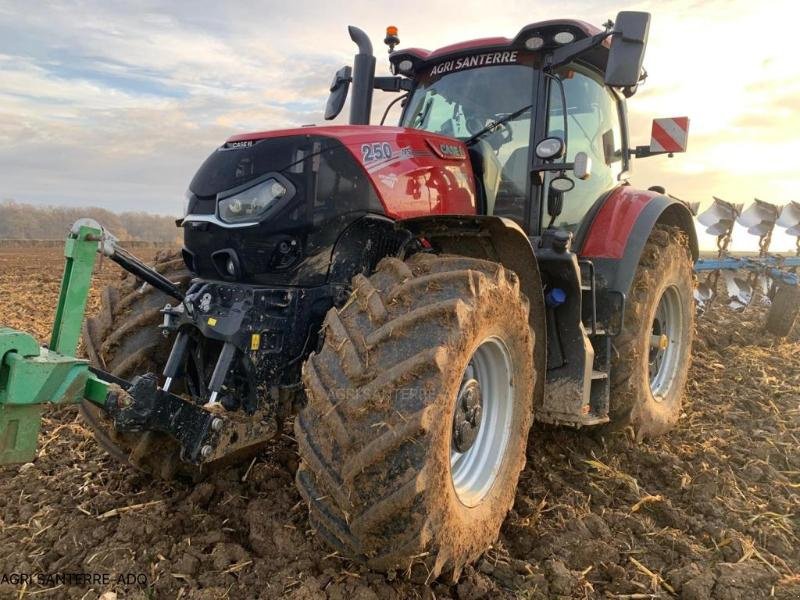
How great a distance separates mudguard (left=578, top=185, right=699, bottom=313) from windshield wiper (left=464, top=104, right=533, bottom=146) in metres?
0.88

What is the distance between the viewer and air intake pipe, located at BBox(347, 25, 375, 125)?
3.88 metres

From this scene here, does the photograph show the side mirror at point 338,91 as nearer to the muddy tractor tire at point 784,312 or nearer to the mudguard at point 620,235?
the mudguard at point 620,235

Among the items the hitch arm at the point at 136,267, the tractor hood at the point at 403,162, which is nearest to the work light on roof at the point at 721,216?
the tractor hood at the point at 403,162

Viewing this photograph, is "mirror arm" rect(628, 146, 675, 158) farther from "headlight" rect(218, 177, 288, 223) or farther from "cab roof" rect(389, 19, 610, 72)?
"headlight" rect(218, 177, 288, 223)

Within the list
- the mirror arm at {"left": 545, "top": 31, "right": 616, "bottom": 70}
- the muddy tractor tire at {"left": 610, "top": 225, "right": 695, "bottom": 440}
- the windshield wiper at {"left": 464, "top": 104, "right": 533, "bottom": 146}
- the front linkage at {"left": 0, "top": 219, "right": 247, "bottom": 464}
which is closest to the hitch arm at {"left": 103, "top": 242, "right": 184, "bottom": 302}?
the front linkage at {"left": 0, "top": 219, "right": 247, "bottom": 464}

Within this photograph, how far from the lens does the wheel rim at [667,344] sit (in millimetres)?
4789

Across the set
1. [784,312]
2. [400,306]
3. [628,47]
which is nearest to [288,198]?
[400,306]

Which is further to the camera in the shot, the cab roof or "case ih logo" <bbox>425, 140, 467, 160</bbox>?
the cab roof

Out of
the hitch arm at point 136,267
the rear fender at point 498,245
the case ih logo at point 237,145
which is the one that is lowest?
the hitch arm at point 136,267

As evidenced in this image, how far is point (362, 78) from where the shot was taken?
4129 millimetres

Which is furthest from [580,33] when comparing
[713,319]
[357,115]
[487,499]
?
[713,319]

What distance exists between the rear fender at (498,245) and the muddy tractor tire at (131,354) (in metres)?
1.34

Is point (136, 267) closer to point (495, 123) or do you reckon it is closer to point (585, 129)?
point (495, 123)

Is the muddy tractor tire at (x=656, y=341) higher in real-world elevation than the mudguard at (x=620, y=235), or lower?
lower
